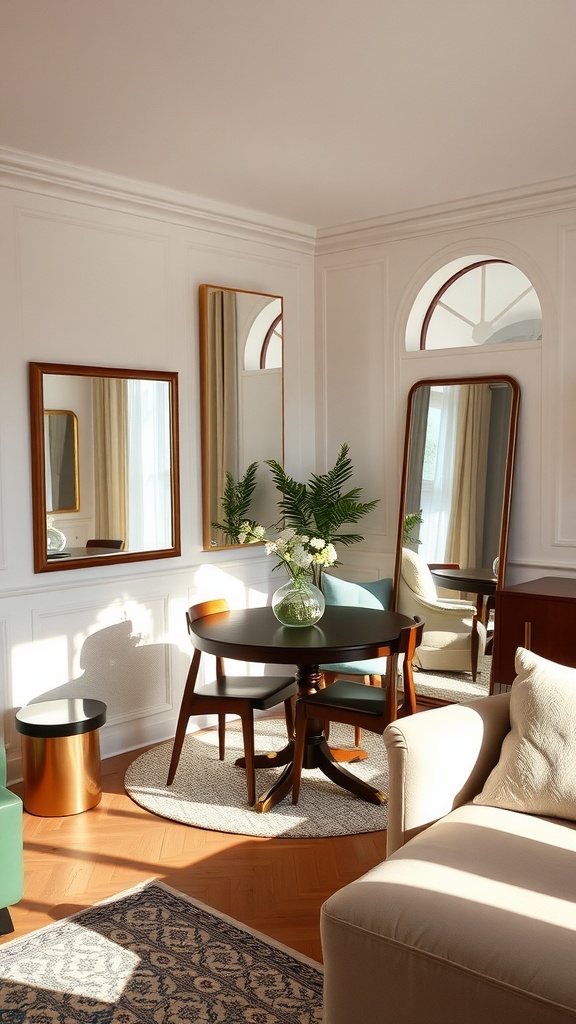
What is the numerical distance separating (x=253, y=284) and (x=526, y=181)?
1.74 m

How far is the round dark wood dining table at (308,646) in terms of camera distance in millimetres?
3756

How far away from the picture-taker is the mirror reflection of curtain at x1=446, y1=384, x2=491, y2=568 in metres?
5.15

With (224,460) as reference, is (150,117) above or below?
above

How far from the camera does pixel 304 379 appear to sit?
598 centimetres

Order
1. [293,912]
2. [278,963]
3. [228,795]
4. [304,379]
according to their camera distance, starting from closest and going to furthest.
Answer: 1. [278,963]
2. [293,912]
3. [228,795]
4. [304,379]

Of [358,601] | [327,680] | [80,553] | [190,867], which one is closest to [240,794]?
[190,867]

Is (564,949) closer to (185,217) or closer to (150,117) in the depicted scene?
(150,117)

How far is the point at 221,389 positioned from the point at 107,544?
4.03 ft

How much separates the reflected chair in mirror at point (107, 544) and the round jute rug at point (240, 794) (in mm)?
1138

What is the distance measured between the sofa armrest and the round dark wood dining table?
0.91m

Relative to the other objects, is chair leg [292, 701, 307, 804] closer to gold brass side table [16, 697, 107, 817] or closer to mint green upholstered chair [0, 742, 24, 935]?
gold brass side table [16, 697, 107, 817]

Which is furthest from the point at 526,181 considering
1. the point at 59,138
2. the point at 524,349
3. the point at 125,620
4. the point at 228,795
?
the point at 228,795

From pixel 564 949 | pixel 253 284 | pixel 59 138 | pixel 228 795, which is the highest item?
pixel 59 138

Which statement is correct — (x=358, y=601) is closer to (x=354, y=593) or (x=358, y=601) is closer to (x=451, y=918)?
(x=354, y=593)
